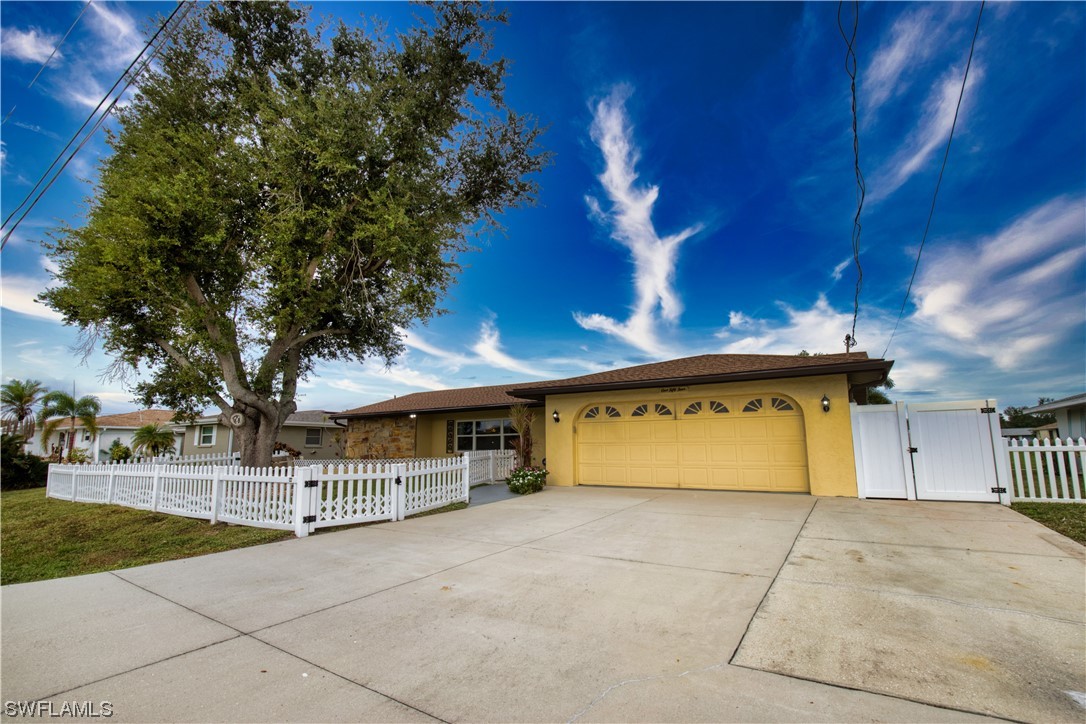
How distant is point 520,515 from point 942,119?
10.1m

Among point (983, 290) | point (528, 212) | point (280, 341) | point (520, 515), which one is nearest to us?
point (520, 515)

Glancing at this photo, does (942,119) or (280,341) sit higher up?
(942,119)

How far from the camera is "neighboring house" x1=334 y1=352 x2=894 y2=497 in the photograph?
9641 mm

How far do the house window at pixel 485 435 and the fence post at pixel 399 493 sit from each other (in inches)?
311

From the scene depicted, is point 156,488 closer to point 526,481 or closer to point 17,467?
point 526,481

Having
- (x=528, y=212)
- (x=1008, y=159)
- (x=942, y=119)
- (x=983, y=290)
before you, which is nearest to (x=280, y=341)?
(x=528, y=212)

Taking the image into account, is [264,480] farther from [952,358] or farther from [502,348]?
[952,358]

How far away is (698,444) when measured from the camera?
1116 centimetres

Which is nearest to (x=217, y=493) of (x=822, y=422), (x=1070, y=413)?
(x=822, y=422)

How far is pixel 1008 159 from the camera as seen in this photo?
9.59m

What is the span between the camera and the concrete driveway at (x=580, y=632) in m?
2.34

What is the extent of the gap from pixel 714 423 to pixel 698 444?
661 millimetres

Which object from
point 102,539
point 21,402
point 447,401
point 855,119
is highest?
point 855,119

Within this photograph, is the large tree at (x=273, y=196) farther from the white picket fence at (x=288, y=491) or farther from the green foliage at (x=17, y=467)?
the green foliage at (x=17, y=467)
